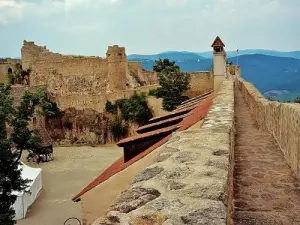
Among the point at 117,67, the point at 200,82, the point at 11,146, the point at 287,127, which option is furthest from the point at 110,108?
the point at 287,127

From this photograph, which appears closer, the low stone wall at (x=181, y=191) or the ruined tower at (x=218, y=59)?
the low stone wall at (x=181, y=191)

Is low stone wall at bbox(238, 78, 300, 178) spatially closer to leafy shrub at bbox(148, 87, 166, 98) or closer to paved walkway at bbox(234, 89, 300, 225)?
paved walkway at bbox(234, 89, 300, 225)

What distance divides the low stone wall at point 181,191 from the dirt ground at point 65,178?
13.9 meters

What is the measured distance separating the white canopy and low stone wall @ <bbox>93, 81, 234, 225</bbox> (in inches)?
459

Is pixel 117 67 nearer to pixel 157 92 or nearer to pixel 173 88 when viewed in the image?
pixel 157 92

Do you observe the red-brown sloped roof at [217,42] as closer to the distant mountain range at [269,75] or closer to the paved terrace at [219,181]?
the paved terrace at [219,181]

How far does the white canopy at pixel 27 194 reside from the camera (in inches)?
690

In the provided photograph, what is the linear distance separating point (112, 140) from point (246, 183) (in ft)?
100

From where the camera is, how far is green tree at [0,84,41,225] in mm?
12500

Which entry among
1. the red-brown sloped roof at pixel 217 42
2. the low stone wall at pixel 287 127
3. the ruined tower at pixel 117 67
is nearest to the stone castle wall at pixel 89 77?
the ruined tower at pixel 117 67

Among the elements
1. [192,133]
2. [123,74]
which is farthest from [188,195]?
[123,74]

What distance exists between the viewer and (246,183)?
5758mm

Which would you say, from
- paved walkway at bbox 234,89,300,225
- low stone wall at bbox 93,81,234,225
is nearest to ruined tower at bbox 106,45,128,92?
paved walkway at bbox 234,89,300,225

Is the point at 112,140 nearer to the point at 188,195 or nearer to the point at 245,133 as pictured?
the point at 245,133
